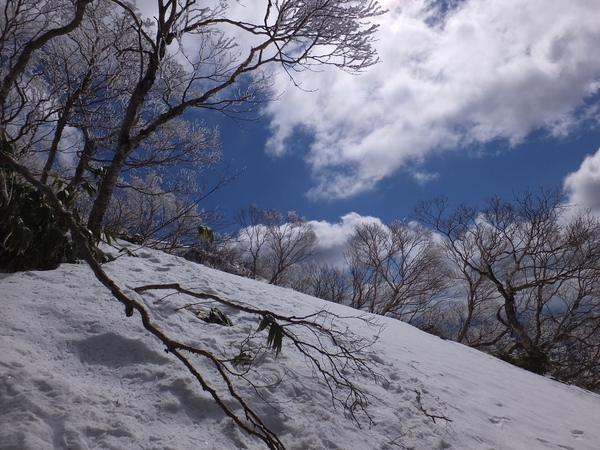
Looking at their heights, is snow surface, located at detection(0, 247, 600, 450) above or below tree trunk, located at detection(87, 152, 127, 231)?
below

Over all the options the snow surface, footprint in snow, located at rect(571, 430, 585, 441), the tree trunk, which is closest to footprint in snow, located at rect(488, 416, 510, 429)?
the snow surface

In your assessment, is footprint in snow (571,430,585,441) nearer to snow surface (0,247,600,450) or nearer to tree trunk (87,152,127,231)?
snow surface (0,247,600,450)

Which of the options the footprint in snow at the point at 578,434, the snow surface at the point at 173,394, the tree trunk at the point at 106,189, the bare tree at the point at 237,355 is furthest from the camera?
the tree trunk at the point at 106,189

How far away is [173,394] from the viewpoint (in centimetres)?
250

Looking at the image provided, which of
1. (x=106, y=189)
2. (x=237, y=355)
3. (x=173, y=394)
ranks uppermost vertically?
→ (x=106, y=189)

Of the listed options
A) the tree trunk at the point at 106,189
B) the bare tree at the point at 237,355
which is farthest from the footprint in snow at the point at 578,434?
the tree trunk at the point at 106,189

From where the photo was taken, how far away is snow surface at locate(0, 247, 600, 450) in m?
2.06

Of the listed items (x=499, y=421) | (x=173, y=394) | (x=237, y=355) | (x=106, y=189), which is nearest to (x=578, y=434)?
(x=499, y=421)

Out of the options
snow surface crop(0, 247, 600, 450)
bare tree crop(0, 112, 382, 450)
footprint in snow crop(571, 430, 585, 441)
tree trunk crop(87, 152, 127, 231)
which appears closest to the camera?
bare tree crop(0, 112, 382, 450)

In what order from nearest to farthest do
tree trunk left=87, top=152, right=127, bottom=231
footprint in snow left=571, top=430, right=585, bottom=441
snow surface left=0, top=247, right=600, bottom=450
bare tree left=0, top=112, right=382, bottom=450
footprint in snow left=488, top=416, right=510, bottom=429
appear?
bare tree left=0, top=112, right=382, bottom=450 < snow surface left=0, top=247, right=600, bottom=450 < footprint in snow left=488, top=416, right=510, bottom=429 < footprint in snow left=571, top=430, right=585, bottom=441 < tree trunk left=87, top=152, right=127, bottom=231

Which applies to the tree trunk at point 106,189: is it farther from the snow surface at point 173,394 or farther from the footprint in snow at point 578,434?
the footprint in snow at point 578,434

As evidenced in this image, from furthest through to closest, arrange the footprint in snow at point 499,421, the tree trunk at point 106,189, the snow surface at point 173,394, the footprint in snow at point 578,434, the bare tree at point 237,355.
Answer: the tree trunk at point 106,189 < the footprint in snow at point 578,434 < the footprint in snow at point 499,421 < the snow surface at point 173,394 < the bare tree at point 237,355

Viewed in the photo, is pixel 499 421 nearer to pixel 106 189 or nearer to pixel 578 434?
pixel 578 434

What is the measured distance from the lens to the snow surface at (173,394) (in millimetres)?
2057
